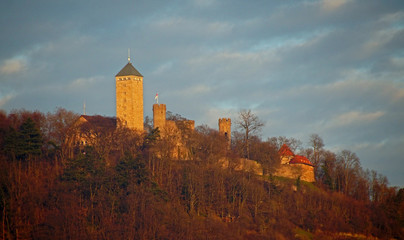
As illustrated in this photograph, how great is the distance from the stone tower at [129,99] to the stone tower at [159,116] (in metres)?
1.39

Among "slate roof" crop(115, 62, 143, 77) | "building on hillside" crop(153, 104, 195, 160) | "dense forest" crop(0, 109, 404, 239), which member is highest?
"slate roof" crop(115, 62, 143, 77)

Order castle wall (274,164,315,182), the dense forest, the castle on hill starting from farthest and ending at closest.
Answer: castle wall (274,164,315,182), the castle on hill, the dense forest

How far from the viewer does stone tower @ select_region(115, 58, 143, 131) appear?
210 feet

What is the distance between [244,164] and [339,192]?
1068 cm

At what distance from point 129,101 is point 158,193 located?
40.0ft

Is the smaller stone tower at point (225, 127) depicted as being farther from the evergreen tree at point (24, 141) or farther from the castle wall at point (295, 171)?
the evergreen tree at point (24, 141)

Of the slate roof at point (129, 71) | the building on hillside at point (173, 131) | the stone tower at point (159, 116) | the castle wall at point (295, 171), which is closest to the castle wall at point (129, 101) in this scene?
the slate roof at point (129, 71)

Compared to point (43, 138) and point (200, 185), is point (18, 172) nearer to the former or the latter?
point (43, 138)

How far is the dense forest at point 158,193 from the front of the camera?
166 feet

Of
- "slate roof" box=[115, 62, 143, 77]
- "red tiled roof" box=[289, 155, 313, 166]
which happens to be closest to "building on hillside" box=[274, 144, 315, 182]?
"red tiled roof" box=[289, 155, 313, 166]

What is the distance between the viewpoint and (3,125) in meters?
58.5

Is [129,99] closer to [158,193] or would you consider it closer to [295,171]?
[158,193]

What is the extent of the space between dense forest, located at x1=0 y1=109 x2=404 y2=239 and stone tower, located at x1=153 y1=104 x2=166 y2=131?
6.60 ft

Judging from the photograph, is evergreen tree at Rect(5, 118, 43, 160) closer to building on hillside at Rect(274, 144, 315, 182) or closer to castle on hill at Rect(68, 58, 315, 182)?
castle on hill at Rect(68, 58, 315, 182)
